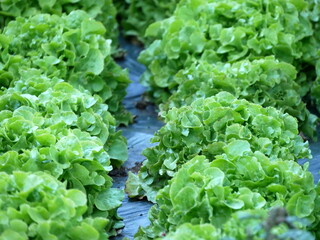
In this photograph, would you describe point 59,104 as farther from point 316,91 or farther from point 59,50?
point 316,91

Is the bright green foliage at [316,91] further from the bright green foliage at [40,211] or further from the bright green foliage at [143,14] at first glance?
the bright green foliage at [40,211]

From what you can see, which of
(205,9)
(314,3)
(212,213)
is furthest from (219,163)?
(314,3)

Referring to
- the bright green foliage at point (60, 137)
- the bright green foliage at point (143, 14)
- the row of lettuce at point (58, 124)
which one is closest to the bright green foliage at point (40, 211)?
the row of lettuce at point (58, 124)

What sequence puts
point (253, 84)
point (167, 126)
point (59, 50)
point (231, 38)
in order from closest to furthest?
point (167, 126), point (253, 84), point (59, 50), point (231, 38)

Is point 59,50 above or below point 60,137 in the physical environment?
above

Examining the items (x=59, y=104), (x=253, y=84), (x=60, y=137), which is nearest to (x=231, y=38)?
(x=253, y=84)
